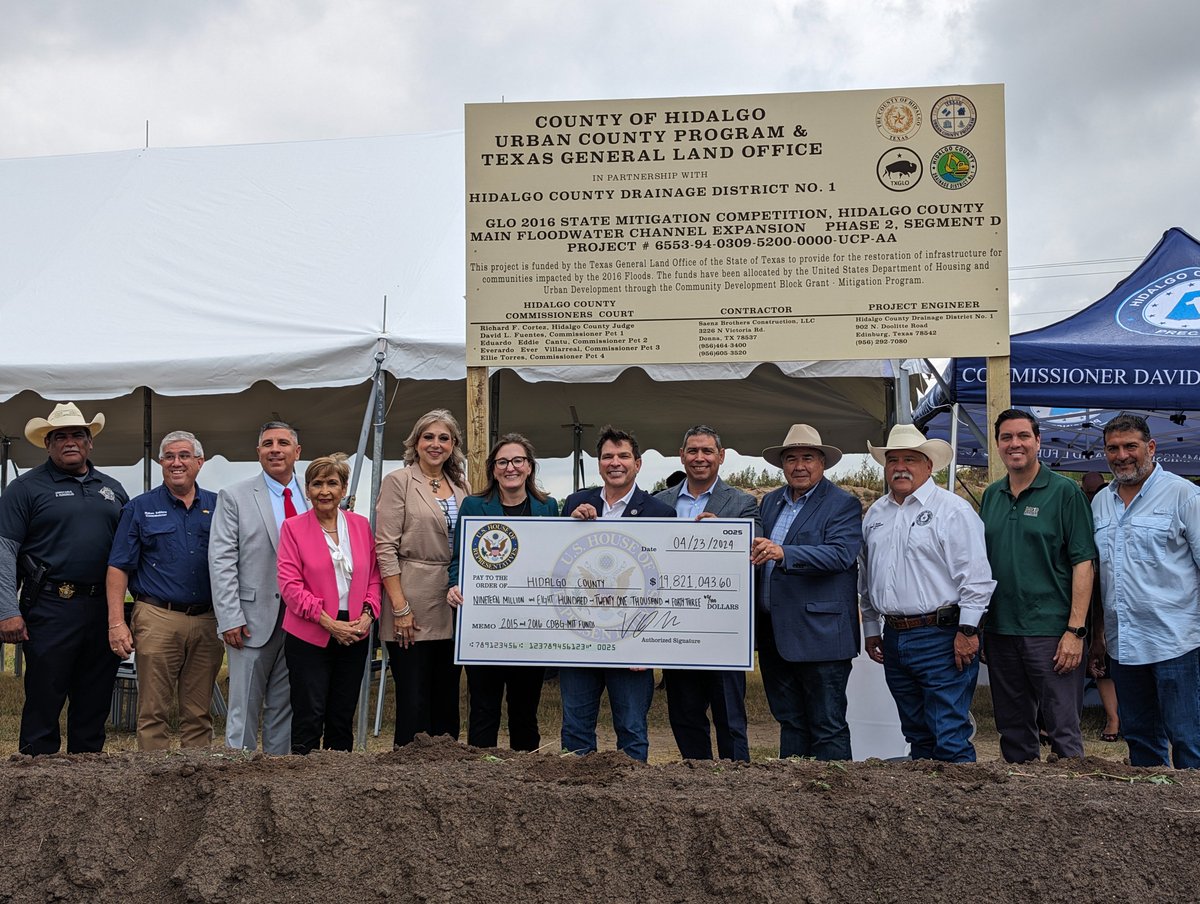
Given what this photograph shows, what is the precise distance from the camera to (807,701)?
4.16 m

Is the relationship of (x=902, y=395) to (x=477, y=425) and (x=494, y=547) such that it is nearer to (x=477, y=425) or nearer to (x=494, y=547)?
(x=477, y=425)

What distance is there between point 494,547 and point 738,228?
5.79 feet

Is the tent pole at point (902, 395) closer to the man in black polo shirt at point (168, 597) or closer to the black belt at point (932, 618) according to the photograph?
the black belt at point (932, 618)

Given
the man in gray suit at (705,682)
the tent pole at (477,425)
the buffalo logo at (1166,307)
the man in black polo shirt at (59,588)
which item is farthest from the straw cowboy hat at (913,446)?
the man in black polo shirt at (59,588)

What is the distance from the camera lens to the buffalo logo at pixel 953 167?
4.52 meters

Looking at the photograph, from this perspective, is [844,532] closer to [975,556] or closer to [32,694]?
[975,556]

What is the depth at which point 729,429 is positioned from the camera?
356 inches

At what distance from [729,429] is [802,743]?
5.04 metres

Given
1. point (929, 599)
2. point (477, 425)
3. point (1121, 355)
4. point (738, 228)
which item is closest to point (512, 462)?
point (477, 425)

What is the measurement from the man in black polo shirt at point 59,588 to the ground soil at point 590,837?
1733 mm

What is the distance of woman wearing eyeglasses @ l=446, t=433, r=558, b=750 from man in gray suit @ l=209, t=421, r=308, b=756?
867 mm

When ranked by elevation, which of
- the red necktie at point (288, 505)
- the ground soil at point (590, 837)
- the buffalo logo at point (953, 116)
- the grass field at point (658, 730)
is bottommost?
the grass field at point (658, 730)

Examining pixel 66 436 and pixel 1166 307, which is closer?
pixel 66 436

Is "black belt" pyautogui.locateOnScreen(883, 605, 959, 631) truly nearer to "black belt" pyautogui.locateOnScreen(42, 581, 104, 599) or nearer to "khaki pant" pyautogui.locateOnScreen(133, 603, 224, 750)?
"khaki pant" pyautogui.locateOnScreen(133, 603, 224, 750)
